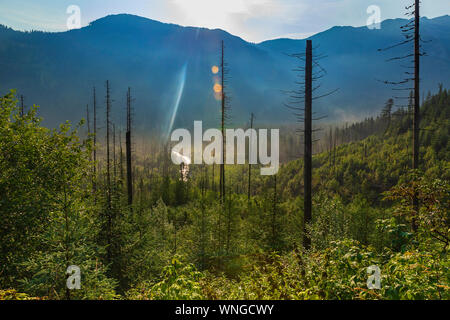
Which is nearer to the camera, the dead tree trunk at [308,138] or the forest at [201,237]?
the forest at [201,237]

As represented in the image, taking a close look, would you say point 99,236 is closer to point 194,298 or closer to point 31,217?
point 31,217

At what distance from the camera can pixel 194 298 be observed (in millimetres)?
3561

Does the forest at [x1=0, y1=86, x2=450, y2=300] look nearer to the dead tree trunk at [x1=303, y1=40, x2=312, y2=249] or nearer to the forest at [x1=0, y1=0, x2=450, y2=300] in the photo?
the forest at [x1=0, y1=0, x2=450, y2=300]

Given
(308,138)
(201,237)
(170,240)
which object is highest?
(308,138)

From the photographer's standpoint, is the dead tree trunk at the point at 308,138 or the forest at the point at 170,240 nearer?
the forest at the point at 170,240

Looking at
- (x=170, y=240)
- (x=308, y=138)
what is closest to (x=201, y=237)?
(x=170, y=240)

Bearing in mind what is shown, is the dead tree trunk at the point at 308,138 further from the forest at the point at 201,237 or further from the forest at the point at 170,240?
the forest at the point at 170,240

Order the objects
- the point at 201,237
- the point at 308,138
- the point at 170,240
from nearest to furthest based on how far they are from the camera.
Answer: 1. the point at 308,138
2. the point at 201,237
3. the point at 170,240

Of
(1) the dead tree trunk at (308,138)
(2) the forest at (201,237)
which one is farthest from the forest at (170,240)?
(1) the dead tree trunk at (308,138)

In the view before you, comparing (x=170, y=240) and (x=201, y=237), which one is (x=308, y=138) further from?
(x=170, y=240)

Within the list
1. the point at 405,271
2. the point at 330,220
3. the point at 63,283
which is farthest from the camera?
the point at 330,220

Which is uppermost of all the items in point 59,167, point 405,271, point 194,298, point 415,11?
point 415,11

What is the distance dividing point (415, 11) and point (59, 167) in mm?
18038
